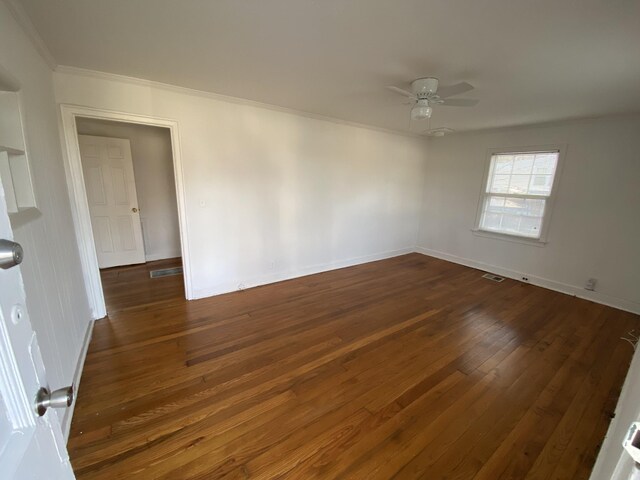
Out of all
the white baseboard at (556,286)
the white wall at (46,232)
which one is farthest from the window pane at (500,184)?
the white wall at (46,232)

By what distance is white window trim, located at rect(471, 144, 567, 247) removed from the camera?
3775 millimetres

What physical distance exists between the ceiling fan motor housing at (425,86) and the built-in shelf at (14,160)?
110 inches

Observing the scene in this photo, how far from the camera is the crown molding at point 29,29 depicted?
4.87 ft

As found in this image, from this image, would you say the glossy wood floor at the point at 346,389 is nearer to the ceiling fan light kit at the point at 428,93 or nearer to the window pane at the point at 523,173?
the window pane at the point at 523,173

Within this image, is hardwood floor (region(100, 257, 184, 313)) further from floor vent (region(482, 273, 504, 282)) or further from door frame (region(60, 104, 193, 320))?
floor vent (region(482, 273, 504, 282))

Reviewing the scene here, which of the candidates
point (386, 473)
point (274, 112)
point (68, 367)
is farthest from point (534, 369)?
point (274, 112)

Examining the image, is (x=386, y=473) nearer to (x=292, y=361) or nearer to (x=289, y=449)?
(x=289, y=449)

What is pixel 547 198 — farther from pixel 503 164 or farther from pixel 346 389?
pixel 346 389

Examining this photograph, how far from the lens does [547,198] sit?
3924 mm

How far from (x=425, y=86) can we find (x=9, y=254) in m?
2.75

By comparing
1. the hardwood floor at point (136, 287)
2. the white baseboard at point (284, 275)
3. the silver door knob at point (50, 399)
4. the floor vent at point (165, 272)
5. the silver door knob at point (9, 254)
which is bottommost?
the hardwood floor at point (136, 287)

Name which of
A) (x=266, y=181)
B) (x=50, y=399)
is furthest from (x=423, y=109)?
(x=50, y=399)

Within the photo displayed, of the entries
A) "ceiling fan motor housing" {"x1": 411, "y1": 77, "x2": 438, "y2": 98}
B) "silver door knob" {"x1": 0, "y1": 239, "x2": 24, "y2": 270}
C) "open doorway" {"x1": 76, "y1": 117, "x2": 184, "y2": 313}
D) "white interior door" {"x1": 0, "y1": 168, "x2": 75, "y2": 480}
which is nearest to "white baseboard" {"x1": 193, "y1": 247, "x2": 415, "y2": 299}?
"open doorway" {"x1": 76, "y1": 117, "x2": 184, "y2": 313}

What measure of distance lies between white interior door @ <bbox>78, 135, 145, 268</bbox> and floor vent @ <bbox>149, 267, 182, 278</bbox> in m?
0.65
